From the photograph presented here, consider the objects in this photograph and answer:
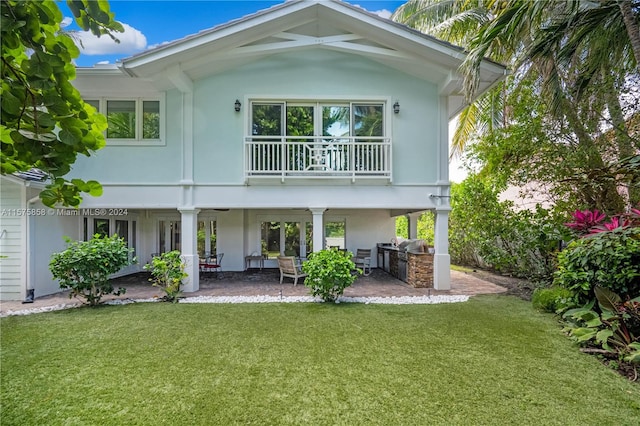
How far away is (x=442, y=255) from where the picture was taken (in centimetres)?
885

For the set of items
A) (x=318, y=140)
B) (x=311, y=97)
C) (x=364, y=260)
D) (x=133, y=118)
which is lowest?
(x=364, y=260)

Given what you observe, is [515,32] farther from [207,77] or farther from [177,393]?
[177,393]

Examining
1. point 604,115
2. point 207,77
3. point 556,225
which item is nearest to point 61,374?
point 207,77

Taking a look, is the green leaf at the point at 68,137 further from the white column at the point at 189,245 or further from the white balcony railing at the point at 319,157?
the white column at the point at 189,245

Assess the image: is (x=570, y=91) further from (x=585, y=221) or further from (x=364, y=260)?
(x=364, y=260)

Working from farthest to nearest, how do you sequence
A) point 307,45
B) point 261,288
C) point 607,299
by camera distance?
point 261,288
point 307,45
point 607,299

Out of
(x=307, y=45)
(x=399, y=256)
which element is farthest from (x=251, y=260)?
(x=307, y=45)

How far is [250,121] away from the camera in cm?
880

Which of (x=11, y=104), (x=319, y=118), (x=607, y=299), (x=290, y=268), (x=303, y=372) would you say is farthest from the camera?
(x=290, y=268)

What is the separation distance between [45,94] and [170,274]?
727cm

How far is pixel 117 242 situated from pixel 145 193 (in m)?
1.72

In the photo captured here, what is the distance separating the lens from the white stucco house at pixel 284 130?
8.43 metres

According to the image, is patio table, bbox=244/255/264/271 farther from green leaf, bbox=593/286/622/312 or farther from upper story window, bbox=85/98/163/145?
green leaf, bbox=593/286/622/312

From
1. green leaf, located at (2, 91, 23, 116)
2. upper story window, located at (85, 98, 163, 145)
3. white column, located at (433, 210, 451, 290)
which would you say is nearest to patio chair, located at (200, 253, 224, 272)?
upper story window, located at (85, 98, 163, 145)
